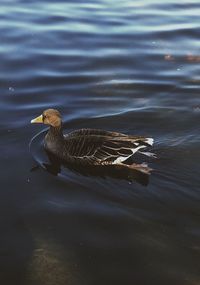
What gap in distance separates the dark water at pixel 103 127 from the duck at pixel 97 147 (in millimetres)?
373

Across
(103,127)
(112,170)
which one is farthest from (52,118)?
(112,170)

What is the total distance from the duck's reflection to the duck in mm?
84

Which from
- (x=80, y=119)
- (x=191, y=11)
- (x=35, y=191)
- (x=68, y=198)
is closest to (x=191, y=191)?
(x=68, y=198)

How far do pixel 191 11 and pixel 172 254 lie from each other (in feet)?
44.1

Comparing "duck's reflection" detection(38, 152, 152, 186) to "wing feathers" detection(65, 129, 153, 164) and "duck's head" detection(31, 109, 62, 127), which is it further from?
"duck's head" detection(31, 109, 62, 127)

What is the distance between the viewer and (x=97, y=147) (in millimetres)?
9102

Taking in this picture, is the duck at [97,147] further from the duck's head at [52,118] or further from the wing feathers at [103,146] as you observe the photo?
the duck's head at [52,118]

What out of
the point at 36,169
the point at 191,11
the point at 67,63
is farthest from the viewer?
the point at 191,11

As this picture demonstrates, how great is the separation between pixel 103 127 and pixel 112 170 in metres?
1.58

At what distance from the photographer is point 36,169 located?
9.05 meters

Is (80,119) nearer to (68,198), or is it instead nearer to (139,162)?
(139,162)

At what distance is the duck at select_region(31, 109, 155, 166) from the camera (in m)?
9.02

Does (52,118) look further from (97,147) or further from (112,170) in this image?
(112,170)

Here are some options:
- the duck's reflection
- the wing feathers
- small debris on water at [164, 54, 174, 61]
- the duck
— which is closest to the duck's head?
the duck
